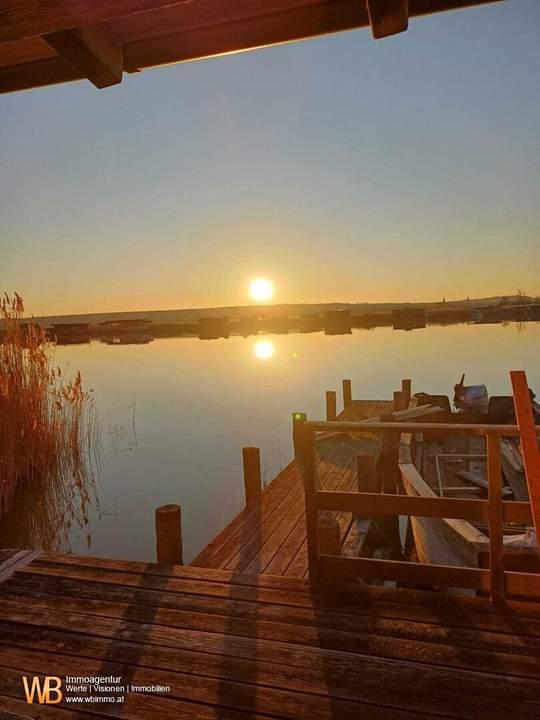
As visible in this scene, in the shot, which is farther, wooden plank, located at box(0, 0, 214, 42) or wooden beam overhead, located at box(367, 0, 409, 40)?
wooden beam overhead, located at box(367, 0, 409, 40)

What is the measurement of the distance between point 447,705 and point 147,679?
1.87 m

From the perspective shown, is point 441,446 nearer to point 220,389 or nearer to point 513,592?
point 513,592

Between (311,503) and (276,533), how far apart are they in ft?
8.90

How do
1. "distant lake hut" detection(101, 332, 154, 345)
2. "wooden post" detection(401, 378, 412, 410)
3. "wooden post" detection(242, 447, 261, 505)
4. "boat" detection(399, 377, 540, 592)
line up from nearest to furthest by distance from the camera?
"boat" detection(399, 377, 540, 592), "wooden post" detection(242, 447, 261, 505), "wooden post" detection(401, 378, 412, 410), "distant lake hut" detection(101, 332, 154, 345)

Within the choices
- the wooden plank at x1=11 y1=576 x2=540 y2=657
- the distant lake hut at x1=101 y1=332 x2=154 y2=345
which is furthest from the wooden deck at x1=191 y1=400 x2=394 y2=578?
the distant lake hut at x1=101 y1=332 x2=154 y2=345

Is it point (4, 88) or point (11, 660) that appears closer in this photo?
point (4, 88)

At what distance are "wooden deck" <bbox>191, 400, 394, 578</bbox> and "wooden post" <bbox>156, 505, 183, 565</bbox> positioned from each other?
0.84 metres

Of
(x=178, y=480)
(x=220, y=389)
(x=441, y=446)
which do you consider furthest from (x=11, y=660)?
(x=220, y=389)

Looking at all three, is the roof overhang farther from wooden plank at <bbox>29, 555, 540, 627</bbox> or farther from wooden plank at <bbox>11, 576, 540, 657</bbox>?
wooden plank at <bbox>29, 555, 540, 627</bbox>

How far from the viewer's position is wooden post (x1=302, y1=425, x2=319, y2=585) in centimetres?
420

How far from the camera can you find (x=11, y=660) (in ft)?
11.1

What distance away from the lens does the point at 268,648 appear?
132 inches

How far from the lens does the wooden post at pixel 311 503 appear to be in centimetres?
420

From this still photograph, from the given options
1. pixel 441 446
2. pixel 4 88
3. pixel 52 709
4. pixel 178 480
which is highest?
pixel 4 88
